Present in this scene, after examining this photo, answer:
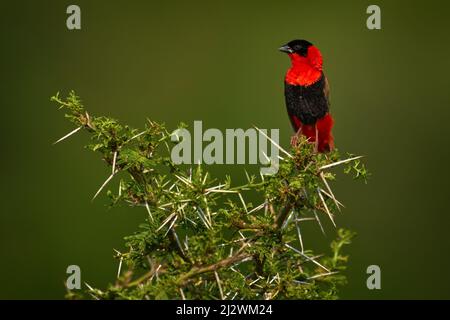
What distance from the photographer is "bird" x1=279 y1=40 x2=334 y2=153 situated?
15.9 feet

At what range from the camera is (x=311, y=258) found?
279 centimetres

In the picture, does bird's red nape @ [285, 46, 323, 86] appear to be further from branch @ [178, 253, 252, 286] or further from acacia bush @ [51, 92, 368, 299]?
branch @ [178, 253, 252, 286]

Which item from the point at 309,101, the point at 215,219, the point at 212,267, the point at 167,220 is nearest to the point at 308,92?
the point at 309,101

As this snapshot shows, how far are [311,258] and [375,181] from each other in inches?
196

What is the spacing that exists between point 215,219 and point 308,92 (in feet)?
7.03

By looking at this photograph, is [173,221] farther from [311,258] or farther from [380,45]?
[380,45]

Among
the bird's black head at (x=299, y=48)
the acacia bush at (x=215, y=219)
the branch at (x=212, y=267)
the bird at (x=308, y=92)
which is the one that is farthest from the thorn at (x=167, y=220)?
the bird's black head at (x=299, y=48)

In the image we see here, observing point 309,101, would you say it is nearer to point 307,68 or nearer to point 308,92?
point 308,92

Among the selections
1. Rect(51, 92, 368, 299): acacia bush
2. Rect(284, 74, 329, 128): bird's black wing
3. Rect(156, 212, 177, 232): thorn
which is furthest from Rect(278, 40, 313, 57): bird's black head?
Rect(156, 212, 177, 232): thorn

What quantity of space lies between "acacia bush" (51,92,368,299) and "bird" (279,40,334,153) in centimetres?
195

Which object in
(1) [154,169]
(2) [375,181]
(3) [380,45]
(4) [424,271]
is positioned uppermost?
(3) [380,45]
